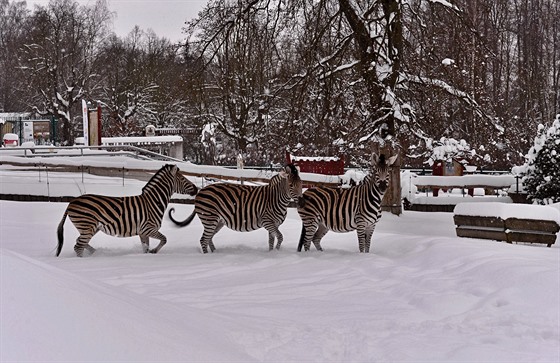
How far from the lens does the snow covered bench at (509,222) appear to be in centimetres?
1270

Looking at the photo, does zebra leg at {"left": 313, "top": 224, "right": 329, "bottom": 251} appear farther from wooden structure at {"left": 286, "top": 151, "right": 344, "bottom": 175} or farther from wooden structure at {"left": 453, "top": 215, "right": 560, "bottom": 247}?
wooden structure at {"left": 286, "top": 151, "right": 344, "bottom": 175}

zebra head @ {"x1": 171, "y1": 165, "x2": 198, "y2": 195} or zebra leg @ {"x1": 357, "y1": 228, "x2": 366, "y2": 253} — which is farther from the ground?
zebra head @ {"x1": 171, "y1": 165, "x2": 198, "y2": 195}

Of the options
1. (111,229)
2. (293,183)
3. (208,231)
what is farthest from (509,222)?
(111,229)

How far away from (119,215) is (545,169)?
13.0 metres

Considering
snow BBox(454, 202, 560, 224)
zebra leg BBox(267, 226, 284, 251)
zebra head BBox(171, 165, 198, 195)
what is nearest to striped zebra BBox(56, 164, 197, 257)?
zebra head BBox(171, 165, 198, 195)

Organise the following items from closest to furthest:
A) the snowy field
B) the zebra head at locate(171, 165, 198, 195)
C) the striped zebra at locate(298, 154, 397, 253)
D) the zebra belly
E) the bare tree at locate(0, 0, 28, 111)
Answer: the snowy field
the zebra belly
the striped zebra at locate(298, 154, 397, 253)
the zebra head at locate(171, 165, 198, 195)
the bare tree at locate(0, 0, 28, 111)

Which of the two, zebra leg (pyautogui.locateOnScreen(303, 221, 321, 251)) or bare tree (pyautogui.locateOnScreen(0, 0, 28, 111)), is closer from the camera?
zebra leg (pyautogui.locateOnScreen(303, 221, 321, 251))

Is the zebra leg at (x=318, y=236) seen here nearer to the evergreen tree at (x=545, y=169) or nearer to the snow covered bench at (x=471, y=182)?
the evergreen tree at (x=545, y=169)

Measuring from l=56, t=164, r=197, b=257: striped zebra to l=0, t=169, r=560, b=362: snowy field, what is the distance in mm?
463

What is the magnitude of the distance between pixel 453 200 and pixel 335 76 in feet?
27.7

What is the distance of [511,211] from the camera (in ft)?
42.9

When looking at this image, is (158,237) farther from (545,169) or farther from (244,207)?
(545,169)

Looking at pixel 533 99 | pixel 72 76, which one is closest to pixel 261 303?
pixel 533 99

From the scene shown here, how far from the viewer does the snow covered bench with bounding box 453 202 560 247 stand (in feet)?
41.7
